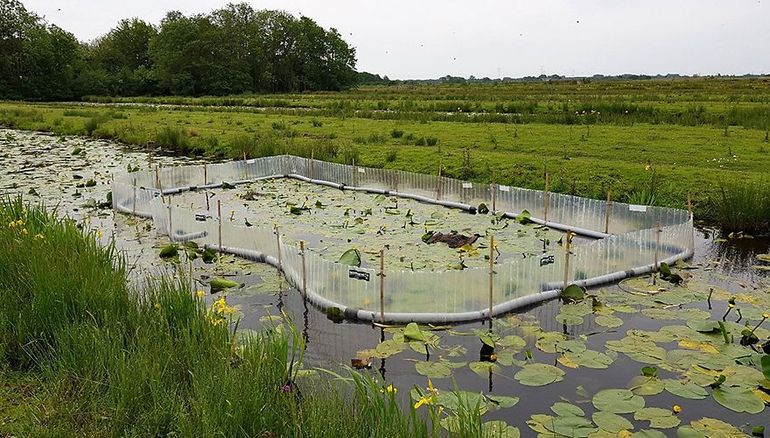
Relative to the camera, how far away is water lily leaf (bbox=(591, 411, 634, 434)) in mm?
4934

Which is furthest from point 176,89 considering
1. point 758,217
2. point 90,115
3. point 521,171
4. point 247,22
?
point 758,217

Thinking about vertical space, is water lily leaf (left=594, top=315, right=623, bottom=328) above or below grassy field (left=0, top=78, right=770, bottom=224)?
below

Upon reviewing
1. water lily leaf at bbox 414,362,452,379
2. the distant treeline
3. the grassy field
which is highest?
the distant treeline

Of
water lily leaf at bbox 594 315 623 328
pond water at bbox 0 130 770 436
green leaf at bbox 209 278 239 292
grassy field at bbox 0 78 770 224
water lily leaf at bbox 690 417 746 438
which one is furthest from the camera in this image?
grassy field at bbox 0 78 770 224

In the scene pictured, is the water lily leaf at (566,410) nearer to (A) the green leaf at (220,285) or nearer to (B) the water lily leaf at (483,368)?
(B) the water lily leaf at (483,368)

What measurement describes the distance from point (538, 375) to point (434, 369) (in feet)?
3.29

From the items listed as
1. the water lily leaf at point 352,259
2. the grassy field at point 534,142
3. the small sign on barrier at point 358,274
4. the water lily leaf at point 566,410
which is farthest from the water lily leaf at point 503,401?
the grassy field at point 534,142

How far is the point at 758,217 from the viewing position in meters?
10.6

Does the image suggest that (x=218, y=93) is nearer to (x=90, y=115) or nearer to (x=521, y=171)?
(x=90, y=115)

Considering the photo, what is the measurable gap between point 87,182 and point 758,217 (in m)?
15.6

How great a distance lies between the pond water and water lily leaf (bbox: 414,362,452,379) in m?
0.01

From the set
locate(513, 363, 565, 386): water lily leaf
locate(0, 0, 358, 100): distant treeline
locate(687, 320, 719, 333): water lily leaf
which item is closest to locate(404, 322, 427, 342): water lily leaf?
locate(513, 363, 565, 386): water lily leaf

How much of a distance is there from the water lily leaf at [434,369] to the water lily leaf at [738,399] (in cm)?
242

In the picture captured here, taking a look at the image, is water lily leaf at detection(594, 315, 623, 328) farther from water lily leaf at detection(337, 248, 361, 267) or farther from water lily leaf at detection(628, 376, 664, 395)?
water lily leaf at detection(337, 248, 361, 267)
